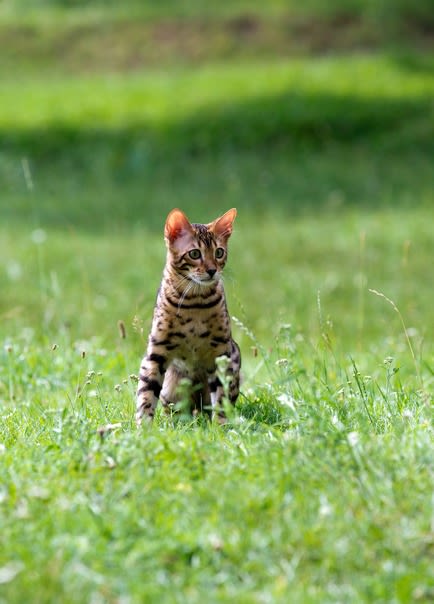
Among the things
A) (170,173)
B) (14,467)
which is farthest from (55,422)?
(170,173)

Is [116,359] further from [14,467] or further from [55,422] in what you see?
[14,467]

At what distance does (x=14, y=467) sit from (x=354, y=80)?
20.0 meters

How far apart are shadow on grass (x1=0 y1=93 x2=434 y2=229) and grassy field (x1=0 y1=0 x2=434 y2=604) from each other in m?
0.06

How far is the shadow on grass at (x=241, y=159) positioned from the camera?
1723cm

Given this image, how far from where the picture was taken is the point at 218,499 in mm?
3797

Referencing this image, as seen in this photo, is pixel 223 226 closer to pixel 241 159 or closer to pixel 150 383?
pixel 150 383

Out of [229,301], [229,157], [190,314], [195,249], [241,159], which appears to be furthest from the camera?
[229,157]

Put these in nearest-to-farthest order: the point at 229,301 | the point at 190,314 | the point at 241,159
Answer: the point at 190,314 < the point at 229,301 < the point at 241,159

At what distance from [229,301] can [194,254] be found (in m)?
5.47

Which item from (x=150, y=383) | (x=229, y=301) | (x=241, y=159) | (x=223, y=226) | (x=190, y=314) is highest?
(x=241, y=159)

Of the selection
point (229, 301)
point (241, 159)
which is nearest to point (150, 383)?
point (229, 301)

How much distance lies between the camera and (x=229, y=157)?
A: 20.2m

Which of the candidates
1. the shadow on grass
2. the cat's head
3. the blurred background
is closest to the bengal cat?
the cat's head

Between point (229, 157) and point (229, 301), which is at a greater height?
point (229, 157)
